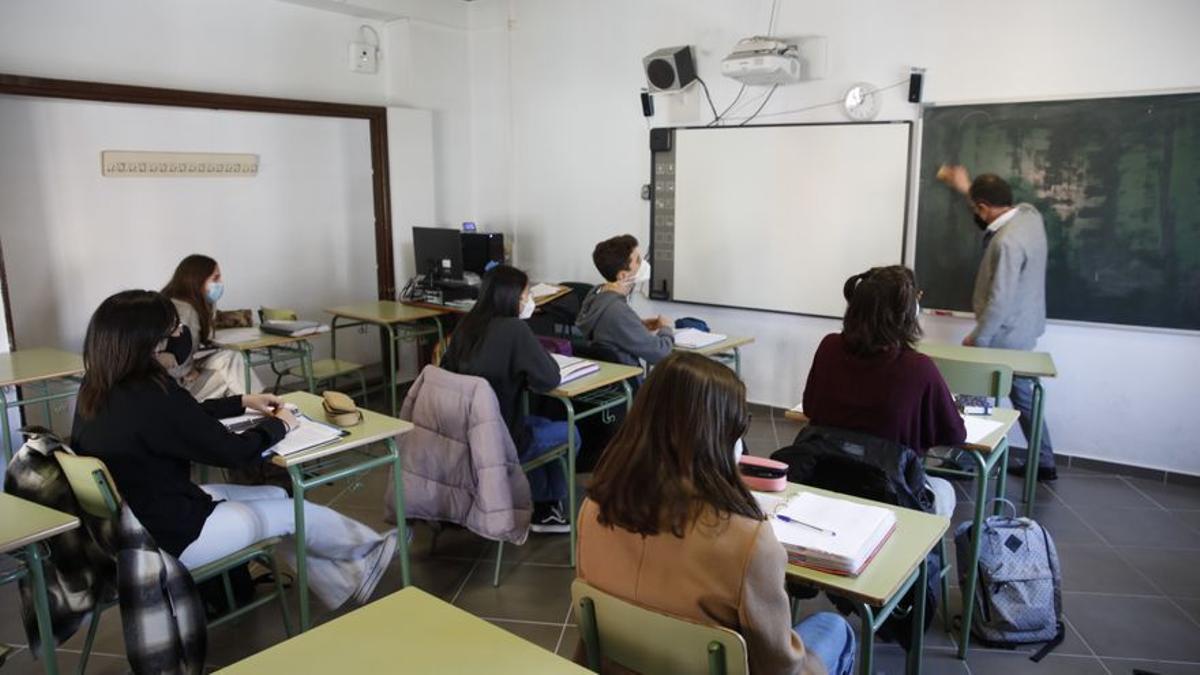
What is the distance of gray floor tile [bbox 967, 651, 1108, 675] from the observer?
2.77 m

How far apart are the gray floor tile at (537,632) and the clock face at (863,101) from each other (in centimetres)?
349

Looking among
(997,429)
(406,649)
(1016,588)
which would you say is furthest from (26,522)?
(1016,588)

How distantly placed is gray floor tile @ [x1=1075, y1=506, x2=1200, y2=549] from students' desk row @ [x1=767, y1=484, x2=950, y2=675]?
222 centimetres

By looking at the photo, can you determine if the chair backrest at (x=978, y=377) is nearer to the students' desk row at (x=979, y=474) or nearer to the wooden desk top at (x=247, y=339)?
the students' desk row at (x=979, y=474)

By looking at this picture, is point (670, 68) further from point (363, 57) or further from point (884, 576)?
point (884, 576)

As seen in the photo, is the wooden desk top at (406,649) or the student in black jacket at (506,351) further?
the student in black jacket at (506,351)

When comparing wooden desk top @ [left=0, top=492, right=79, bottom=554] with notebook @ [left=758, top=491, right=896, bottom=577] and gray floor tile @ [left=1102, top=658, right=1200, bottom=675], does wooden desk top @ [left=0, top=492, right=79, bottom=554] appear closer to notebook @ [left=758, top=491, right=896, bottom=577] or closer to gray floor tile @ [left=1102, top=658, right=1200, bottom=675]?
notebook @ [left=758, top=491, right=896, bottom=577]

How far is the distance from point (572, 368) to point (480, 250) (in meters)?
2.66

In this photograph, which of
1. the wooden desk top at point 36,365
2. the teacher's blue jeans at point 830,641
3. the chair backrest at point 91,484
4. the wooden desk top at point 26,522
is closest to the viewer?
the teacher's blue jeans at point 830,641

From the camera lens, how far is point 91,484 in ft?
7.29

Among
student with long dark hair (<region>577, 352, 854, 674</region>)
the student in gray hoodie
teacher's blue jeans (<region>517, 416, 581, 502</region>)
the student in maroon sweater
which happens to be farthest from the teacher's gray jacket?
student with long dark hair (<region>577, 352, 854, 674</region>)

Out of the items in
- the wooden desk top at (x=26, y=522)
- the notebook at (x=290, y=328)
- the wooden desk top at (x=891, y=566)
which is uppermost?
the notebook at (x=290, y=328)

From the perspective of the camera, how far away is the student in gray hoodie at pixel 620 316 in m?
4.08

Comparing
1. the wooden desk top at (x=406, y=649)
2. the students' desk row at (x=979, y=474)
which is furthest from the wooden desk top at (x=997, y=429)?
the wooden desk top at (x=406, y=649)
